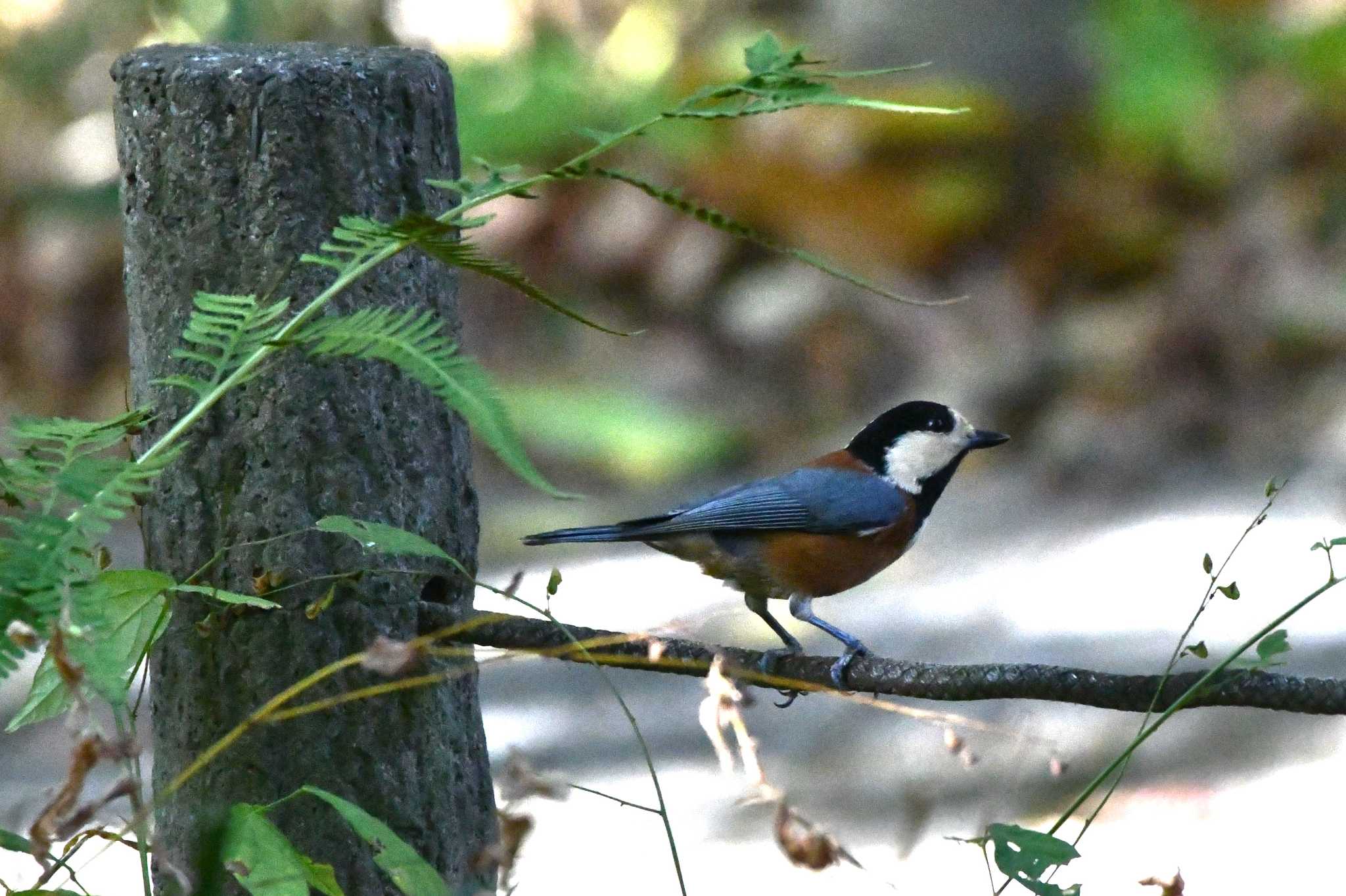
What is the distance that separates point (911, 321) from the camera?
700 cm

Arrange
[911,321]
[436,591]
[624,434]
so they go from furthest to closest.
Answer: [911,321]
[624,434]
[436,591]

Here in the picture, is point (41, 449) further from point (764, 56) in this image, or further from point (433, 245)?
point (764, 56)

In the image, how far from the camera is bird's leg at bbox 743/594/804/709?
6.76 feet

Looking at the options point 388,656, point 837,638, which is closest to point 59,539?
point 388,656

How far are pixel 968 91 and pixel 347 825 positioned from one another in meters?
6.21

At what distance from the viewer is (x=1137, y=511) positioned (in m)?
5.22

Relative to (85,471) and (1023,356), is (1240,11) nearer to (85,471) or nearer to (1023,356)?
(1023,356)

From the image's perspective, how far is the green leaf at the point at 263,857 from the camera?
1466mm

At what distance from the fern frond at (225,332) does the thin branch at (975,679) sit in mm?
365

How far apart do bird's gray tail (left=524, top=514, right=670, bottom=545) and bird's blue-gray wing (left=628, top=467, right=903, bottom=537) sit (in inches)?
0.6

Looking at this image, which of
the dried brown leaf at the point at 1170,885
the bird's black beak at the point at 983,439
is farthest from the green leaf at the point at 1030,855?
the bird's black beak at the point at 983,439

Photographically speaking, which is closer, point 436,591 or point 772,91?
point 772,91

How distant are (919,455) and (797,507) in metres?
0.30

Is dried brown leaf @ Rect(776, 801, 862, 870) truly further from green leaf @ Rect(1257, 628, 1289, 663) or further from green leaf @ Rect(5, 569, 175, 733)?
green leaf @ Rect(5, 569, 175, 733)
